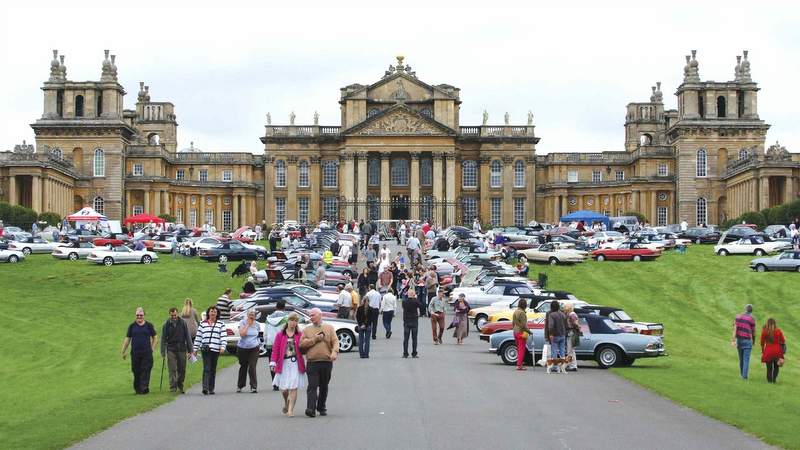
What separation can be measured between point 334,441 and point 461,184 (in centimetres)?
9794

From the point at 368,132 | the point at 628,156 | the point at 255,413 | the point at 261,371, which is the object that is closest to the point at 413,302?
the point at 261,371

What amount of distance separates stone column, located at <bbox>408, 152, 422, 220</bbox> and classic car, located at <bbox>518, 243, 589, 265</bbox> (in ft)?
157

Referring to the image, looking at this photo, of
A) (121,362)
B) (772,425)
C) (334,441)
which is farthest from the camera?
(121,362)

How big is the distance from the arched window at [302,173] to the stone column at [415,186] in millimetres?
11354

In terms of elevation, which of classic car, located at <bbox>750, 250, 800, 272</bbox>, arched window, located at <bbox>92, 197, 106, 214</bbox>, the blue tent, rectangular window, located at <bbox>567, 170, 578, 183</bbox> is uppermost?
rectangular window, located at <bbox>567, 170, 578, 183</bbox>

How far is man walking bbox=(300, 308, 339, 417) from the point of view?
2169 centimetres

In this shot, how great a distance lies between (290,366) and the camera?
2198cm

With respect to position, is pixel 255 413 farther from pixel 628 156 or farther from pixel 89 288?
pixel 628 156

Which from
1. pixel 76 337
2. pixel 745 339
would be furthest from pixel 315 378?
pixel 76 337

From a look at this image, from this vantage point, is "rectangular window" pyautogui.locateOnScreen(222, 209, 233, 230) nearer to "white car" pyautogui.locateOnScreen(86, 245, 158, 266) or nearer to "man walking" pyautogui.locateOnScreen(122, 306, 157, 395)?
"white car" pyautogui.locateOnScreen(86, 245, 158, 266)

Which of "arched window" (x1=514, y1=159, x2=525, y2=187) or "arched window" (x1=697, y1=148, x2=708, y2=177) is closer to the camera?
"arched window" (x1=697, y1=148, x2=708, y2=177)

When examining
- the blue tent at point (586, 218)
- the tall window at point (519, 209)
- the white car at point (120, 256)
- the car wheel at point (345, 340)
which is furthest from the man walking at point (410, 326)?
the tall window at point (519, 209)

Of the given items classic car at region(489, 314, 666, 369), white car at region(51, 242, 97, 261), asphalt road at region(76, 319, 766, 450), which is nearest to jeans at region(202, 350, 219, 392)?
asphalt road at region(76, 319, 766, 450)

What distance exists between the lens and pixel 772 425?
21.3 metres
